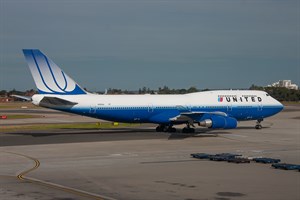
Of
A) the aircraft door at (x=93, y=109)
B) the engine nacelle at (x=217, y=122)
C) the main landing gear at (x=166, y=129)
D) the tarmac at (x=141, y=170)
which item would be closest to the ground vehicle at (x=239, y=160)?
the tarmac at (x=141, y=170)

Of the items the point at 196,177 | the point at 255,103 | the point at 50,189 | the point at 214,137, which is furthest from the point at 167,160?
the point at 255,103

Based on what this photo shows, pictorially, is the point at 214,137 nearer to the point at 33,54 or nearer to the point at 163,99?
the point at 163,99

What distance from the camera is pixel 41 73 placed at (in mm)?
41969

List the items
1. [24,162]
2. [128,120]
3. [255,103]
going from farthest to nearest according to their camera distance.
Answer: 1. [255,103]
2. [128,120]
3. [24,162]

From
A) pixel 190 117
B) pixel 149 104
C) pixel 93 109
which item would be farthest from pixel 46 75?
pixel 190 117

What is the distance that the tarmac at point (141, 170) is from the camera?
711 inches

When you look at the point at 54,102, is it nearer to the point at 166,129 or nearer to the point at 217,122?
the point at 166,129

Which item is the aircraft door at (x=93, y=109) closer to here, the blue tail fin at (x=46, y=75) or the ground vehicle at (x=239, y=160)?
the blue tail fin at (x=46, y=75)

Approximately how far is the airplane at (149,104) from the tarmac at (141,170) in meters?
3.37

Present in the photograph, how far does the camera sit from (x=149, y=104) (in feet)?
152

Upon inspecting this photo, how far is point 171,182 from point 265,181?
12.8 feet

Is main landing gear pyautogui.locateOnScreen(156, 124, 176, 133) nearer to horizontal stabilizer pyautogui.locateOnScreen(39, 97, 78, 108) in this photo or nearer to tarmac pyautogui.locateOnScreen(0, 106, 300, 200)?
tarmac pyautogui.locateOnScreen(0, 106, 300, 200)

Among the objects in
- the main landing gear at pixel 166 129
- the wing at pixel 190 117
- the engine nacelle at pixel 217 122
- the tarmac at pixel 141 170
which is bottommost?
the tarmac at pixel 141 170

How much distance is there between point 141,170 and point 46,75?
21034mm
